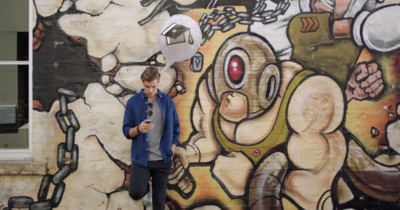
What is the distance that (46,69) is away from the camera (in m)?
4.73

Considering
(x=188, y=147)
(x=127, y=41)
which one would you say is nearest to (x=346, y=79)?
(x=188, y=147)

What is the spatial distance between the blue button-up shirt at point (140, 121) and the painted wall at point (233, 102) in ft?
1.90

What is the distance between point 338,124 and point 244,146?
112 cm

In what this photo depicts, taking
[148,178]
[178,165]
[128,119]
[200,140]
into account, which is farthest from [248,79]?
[148,178]

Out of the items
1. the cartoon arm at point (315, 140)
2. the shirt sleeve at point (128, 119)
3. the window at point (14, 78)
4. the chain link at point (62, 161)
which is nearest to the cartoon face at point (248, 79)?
the cartoon arm at point (315, 140)

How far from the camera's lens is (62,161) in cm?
471

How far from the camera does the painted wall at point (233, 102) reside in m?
4.73

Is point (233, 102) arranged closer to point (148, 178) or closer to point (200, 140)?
point (200, 140)

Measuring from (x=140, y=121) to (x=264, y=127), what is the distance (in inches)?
58.5

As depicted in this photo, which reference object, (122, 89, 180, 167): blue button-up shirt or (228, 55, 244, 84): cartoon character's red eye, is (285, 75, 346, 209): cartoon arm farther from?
(122, 89, 180, 167): blue button-up shirt

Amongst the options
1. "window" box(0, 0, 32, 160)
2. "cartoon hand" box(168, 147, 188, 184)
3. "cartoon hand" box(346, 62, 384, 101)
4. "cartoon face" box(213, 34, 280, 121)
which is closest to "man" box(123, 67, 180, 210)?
"cartoon hand" box(168, 147, 188, 184)

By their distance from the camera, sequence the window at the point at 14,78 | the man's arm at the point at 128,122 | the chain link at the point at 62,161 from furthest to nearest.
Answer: the window at the point at 14,78 → the chain link at the point at 62,161 → the man's arm at the point at 128,122

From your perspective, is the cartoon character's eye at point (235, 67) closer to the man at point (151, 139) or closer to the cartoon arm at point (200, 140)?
the cartoon arm at point (200, 140)

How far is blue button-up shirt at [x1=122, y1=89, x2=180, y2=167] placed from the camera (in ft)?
13.4
